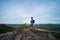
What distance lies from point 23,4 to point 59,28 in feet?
2.20

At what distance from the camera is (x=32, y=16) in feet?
5.29

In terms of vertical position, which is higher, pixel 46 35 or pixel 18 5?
pixel 18 5

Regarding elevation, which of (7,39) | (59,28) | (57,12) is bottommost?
(7,39)

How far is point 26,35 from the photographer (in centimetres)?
157

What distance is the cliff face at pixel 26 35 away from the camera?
1.55 metres

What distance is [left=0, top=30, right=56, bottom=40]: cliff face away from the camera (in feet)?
5.09

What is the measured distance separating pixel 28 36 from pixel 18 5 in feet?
1.68

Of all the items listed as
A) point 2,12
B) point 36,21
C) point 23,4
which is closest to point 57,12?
point 36,21

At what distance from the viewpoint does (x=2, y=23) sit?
1624 mm

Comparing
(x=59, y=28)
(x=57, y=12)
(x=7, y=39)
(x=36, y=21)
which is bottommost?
(x=7, y=39)

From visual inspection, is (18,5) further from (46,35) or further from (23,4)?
(46,35)

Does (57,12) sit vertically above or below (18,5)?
below

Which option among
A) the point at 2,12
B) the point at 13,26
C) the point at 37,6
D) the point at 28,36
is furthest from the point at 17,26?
the point at 37,6

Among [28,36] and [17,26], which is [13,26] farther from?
[28,36]
